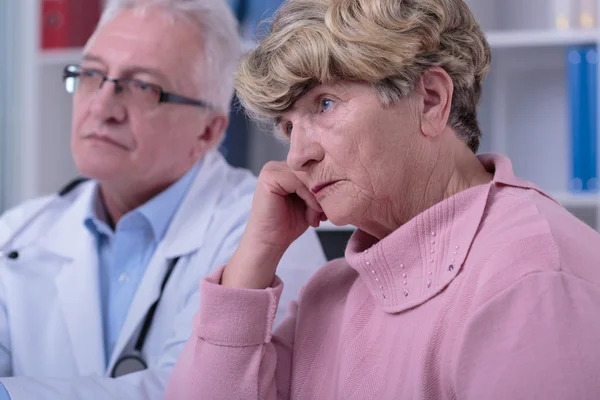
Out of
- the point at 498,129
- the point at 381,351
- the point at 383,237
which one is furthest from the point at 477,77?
the point at 498,129

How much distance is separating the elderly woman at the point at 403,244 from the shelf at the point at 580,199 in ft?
3.56

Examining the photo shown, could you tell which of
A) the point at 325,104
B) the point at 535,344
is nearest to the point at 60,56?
the point at 325,104

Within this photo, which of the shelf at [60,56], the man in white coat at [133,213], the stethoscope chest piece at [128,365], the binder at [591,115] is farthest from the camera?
the shelf at [60,56]

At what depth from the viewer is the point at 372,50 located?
37.3 inches

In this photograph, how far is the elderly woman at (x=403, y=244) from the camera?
80 cm

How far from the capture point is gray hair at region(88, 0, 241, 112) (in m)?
1.73

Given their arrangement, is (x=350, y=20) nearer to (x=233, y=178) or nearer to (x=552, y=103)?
(x=233, y=178)

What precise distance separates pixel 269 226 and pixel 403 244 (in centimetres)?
28

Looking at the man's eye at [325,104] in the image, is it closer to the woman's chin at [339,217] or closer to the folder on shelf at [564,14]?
the woman's chin at [339,217]

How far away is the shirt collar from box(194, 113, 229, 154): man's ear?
38mm

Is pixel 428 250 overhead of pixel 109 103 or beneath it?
beneath

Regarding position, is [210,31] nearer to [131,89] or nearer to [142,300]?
[131,89]

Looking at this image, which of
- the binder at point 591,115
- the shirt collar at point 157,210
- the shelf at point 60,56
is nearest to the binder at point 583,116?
the binder at point 591,115

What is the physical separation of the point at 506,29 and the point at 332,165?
1.41 m
